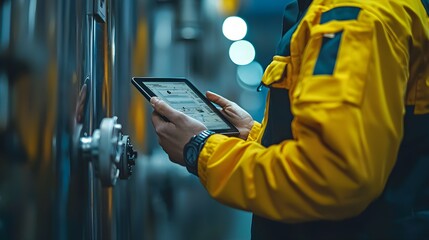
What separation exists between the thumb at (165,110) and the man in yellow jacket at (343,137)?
60mm

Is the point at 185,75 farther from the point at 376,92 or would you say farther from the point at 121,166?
the point at 376,92

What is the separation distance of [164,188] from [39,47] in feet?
3.81

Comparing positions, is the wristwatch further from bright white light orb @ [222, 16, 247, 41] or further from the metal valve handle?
bright white light orb @ [222, 16, 247, 41]

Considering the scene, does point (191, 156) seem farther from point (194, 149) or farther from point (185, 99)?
point (185, 99)

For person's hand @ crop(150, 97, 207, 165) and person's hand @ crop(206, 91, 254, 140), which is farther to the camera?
person's hand @ crop(206, 91, 254, 140)

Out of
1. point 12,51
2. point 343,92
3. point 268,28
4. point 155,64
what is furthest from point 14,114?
point 268,28

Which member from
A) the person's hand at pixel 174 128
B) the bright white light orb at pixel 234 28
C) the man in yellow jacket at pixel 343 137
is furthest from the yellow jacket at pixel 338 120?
the bright white light orb at pixel 234 28

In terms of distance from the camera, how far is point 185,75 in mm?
1802

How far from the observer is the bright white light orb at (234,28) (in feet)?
7.54

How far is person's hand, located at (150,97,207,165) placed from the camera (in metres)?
0.81

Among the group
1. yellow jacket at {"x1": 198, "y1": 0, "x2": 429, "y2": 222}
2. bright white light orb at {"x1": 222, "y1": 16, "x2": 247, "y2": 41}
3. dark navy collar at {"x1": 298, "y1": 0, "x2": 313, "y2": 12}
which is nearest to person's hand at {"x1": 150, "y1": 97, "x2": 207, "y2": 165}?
yellow jacket at {"x1": 198, "y1": 0, "x2": 429, "y2": 222}

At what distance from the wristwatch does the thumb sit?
0.06m

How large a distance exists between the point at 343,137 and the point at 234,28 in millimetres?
2145

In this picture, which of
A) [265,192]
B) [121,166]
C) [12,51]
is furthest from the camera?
[121,166]
